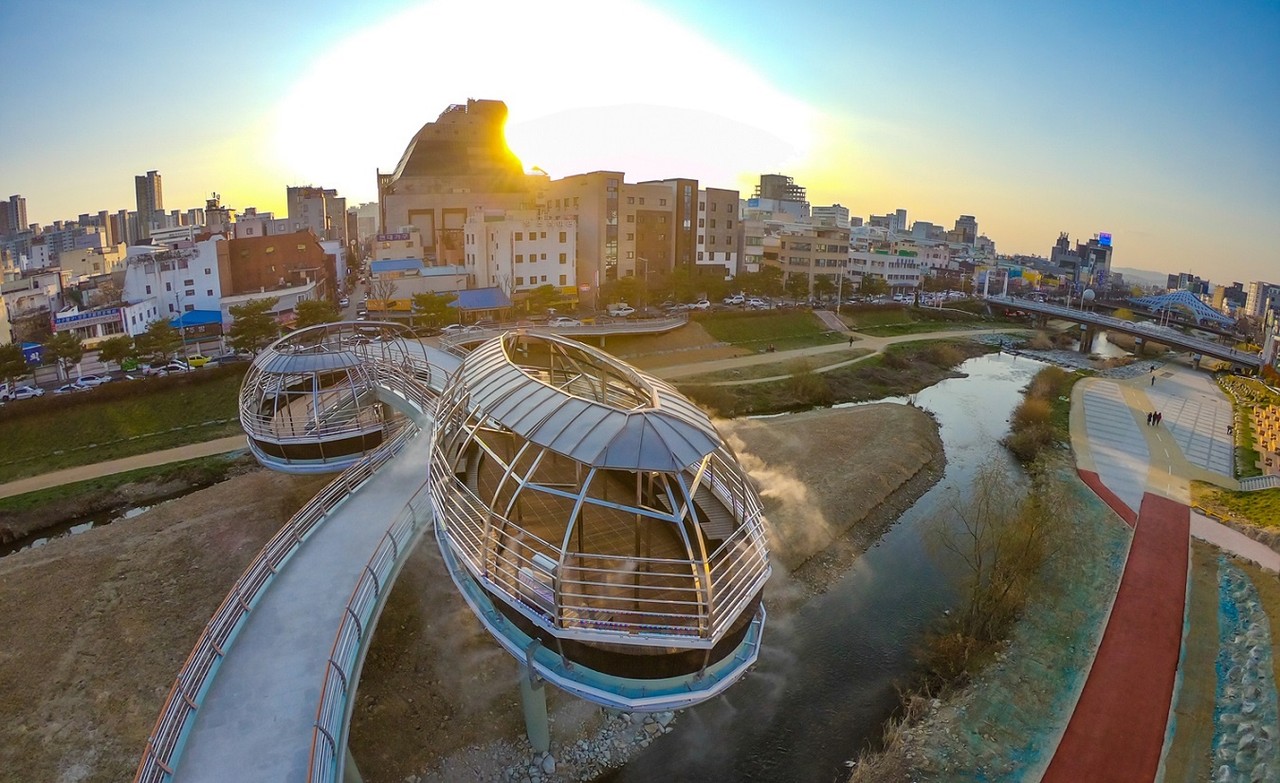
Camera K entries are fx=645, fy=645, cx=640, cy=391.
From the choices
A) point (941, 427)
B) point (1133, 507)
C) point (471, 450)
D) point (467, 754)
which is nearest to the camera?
point (467, 754)

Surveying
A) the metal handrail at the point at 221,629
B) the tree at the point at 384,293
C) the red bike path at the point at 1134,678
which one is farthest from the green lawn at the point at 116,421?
the red bike path at the point at 1134,678

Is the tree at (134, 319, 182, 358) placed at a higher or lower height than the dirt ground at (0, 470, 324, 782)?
higher

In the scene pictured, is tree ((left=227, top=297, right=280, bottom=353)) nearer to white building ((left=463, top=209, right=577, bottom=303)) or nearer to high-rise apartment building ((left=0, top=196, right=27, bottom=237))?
white building ((left=463, top=209, right=577, bottom=303))

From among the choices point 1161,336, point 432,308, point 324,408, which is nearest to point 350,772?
point 324,408

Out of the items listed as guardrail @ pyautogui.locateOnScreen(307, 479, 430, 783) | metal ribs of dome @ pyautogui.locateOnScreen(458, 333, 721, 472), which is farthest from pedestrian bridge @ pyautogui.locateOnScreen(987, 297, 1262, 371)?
guardrail @ pyautogui.locateOnScreen(307, 479, 430, 783)

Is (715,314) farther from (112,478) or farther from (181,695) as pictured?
(181,695)

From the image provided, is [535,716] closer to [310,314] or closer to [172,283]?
[310,314]

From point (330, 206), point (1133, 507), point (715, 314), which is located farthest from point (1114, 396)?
point (330, 206)
